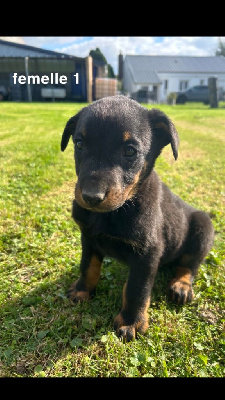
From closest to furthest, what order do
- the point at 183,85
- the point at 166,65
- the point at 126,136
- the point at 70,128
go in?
the point at 126,136 → the point at 70,128 → the point at 166,65 → the point at 183,85

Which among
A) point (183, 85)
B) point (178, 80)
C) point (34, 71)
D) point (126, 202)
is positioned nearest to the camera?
point (126, 202)

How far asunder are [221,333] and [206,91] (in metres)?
32.9

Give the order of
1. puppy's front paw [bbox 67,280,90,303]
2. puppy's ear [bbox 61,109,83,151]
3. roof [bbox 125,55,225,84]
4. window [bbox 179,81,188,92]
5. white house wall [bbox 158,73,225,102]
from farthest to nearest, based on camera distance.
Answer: window [bbox 179,81,188,92]
white house wall [bbox 158,73,225,102]
roof [bbox 125,55,225,84]
puppy's front paw [bbox 67,280,90,303]
puppy's ear [bbox 61,109,83,151]

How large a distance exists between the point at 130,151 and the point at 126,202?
1.36 feet

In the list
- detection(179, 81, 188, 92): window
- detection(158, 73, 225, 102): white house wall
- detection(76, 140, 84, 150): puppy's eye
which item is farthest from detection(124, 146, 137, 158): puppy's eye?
A: detection(179, 81, 188, 92): window

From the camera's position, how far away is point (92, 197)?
1.77 metres

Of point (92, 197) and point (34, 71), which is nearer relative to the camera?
point (92, 197)

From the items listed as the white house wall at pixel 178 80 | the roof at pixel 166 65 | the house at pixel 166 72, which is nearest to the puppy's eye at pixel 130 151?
the house at pixel 166 72

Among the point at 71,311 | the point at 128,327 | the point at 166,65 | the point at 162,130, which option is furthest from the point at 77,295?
the point at 166,65

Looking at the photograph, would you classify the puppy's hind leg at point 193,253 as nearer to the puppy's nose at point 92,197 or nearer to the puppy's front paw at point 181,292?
the puppy's front paw at point 181,292

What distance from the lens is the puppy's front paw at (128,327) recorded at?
7.50 ft

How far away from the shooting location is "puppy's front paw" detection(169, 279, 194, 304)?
2.68 m

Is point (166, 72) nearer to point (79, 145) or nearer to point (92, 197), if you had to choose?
point (79, 145)

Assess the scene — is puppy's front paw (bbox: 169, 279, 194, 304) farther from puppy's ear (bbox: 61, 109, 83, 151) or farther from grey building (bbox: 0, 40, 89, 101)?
grey building (bbox: 0, 40, 89, 101)
